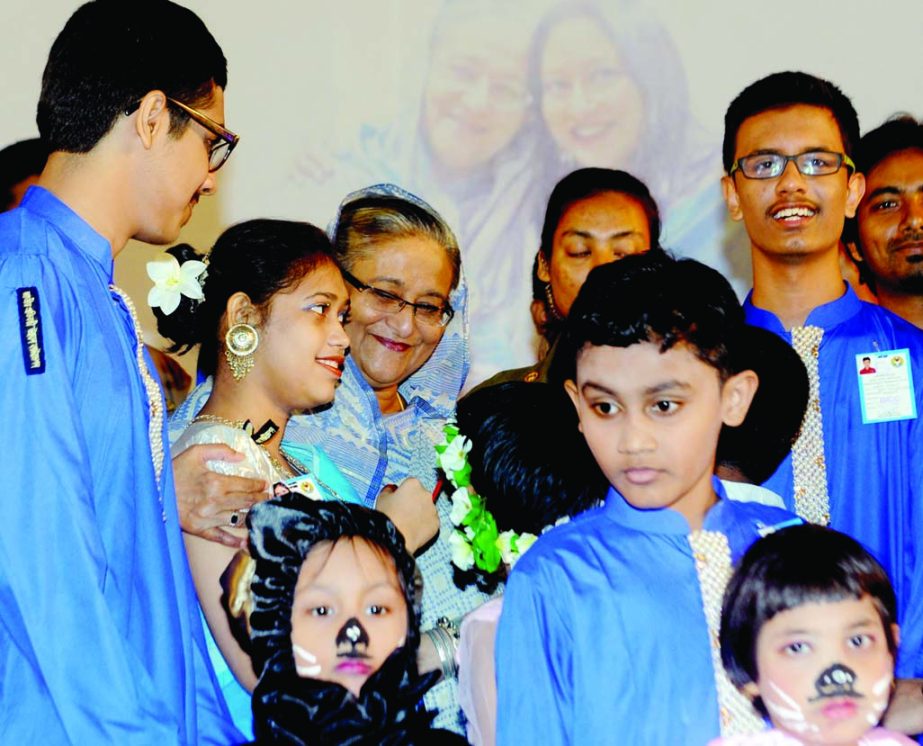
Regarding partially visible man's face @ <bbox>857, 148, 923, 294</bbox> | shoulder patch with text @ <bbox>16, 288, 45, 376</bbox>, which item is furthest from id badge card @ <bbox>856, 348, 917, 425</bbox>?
shoulder patch with text @ <bbox>16, 288, 45, 376</bbox>

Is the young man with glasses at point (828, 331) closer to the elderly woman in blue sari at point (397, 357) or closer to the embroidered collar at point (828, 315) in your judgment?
the embroidered collar at point (828, 315)

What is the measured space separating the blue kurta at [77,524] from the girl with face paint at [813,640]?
94 cm

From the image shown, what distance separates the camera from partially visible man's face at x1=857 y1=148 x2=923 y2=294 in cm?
373

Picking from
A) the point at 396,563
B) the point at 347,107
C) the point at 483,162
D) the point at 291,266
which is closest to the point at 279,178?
the point at 347,107

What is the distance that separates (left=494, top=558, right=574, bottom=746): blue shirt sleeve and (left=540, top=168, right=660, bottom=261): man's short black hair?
1.71 metres

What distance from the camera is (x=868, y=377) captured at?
3201 millimetres

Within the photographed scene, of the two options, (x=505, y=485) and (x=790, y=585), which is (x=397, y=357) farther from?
(x=790, y=585)

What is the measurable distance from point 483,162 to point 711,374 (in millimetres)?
3380

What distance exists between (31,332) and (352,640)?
74cm

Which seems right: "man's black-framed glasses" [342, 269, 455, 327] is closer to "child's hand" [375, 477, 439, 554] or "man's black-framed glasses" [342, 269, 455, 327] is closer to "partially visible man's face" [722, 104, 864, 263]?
"child's hand" [375, 477, 439, 554]

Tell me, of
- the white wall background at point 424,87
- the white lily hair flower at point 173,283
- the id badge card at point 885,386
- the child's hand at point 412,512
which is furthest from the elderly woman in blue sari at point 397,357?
the white wall background at point 424,87

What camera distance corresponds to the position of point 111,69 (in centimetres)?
255

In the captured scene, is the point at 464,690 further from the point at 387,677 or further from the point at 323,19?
the point at 323,19

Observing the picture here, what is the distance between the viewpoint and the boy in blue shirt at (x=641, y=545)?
7.48ft
